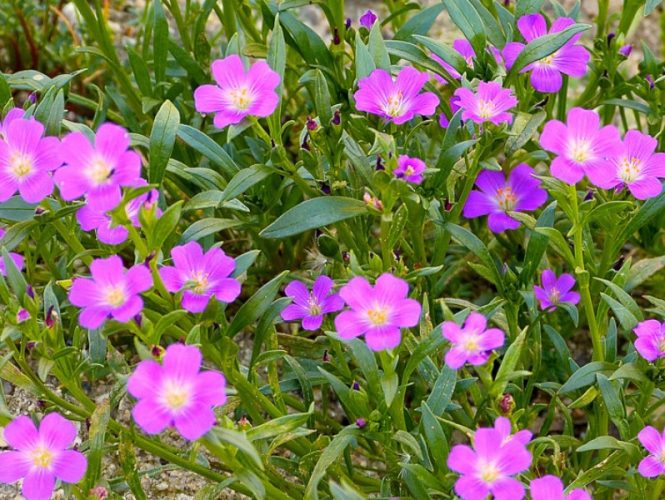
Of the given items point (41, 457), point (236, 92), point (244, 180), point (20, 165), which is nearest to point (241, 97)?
point (236, 92)

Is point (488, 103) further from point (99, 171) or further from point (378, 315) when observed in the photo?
point (99, 171)

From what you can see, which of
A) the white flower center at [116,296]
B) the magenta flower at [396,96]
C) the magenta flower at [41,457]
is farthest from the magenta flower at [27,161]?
the magenta flower at [396,96]

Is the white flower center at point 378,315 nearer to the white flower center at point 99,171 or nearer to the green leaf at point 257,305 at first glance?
the green leaf at point 257,305

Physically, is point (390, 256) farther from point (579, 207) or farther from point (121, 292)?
point (121, 292)

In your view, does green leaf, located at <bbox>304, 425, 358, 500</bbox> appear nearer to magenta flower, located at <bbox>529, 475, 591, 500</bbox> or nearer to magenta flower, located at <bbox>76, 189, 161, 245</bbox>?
magenta flower, located at <bbox>529, 475, 591, 500</bbox>

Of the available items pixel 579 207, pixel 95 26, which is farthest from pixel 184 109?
pixel 579 207
